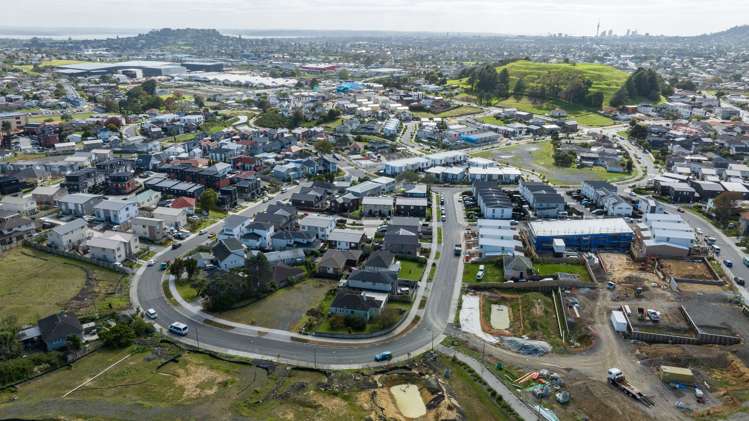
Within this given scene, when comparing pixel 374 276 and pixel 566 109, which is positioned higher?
pixel 566 109

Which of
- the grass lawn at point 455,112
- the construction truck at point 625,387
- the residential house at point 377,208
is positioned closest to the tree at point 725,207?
the construction truck at point 625,387

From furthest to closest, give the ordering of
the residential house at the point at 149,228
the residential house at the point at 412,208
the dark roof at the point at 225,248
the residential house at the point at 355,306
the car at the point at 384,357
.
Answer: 1. the residential house at the point at 412,208
2. the residential house at the point at 149,228
3. the dark roof at the point at 225,248
4. the residential house at the point at 355,306
5. the car at the point at 384,357

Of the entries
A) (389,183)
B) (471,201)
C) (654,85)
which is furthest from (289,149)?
(654,85)

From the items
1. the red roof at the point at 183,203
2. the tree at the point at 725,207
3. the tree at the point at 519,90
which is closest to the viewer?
the tree at the point at 725,207

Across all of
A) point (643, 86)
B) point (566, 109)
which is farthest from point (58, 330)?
point (643, 86)

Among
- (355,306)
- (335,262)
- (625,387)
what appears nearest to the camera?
(625,387)

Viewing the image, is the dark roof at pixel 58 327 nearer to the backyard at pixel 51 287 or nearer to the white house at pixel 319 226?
the backyard at pixel 51 287

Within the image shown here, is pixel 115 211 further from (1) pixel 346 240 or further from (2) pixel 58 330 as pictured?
(1) pixel 346 240
